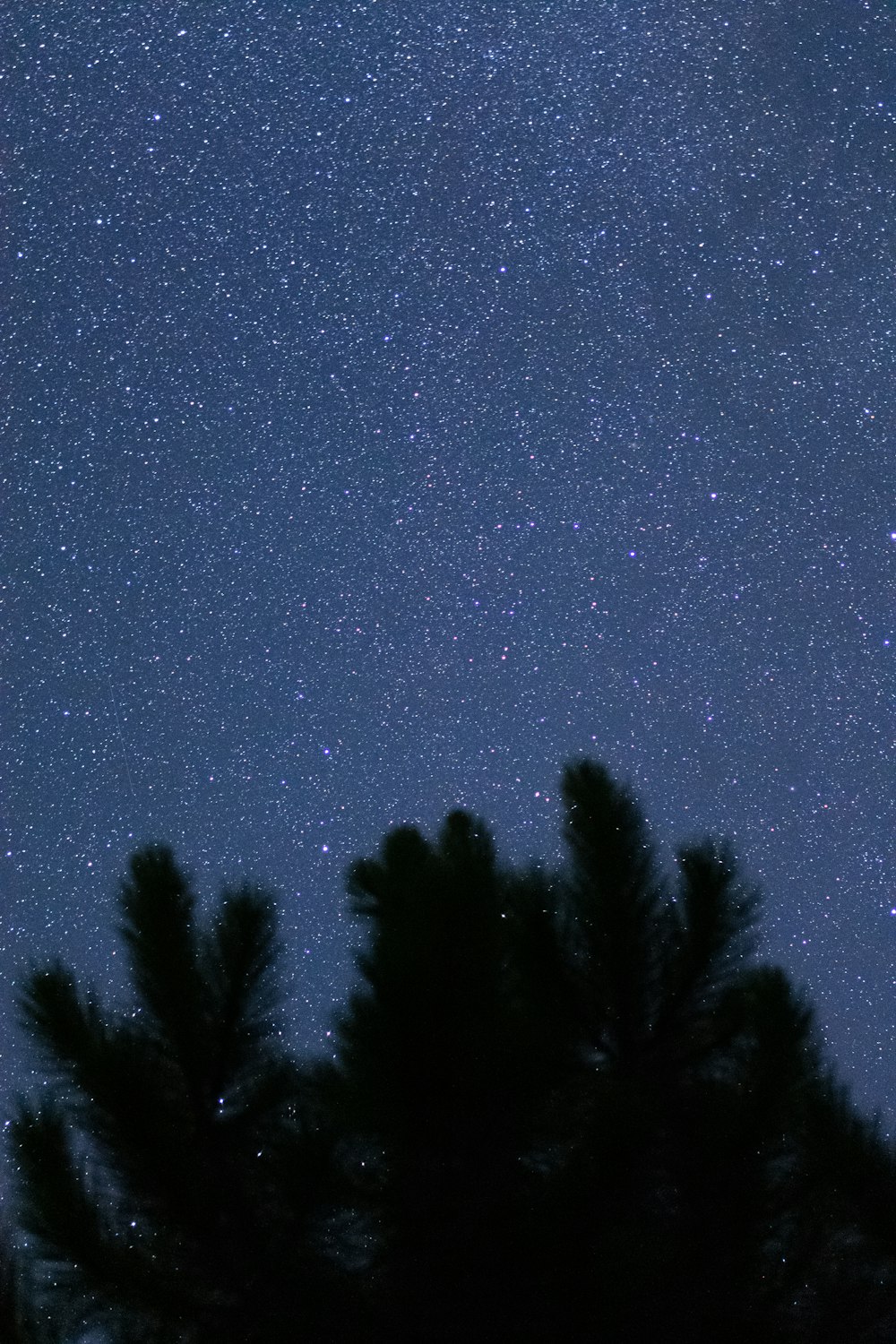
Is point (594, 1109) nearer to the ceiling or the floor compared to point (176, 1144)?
nearer to the floor

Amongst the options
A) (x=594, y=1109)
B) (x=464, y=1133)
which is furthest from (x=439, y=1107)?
(x=594, y=1109)

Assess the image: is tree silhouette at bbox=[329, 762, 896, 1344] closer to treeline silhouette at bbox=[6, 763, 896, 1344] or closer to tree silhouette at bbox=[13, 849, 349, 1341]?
treeline silhouette at bbox=[6, 763, 896, 1344]

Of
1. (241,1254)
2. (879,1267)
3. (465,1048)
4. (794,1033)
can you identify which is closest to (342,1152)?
(241,1254)

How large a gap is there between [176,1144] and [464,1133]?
0.49 meters

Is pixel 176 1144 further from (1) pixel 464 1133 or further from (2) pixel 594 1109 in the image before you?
(2) pixel 594 1109

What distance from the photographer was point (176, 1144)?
2152 mm

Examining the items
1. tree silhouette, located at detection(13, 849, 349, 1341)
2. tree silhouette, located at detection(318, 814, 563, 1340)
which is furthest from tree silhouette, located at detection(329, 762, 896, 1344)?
tree silhouette, located at detection(13, 849, 349, 1341)

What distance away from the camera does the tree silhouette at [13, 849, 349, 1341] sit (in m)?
2.04

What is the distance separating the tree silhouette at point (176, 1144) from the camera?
2.04m

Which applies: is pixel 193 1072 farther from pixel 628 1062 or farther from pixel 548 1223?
pixel 628 1062

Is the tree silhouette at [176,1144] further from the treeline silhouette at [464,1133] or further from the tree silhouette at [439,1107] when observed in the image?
the tree silhouette at [439,1107]

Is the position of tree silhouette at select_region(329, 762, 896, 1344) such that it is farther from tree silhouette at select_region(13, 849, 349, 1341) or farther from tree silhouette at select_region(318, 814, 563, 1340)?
tree silhouette at select_region(13, 849, 349, 1341)

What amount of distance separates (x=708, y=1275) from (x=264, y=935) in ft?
3.24

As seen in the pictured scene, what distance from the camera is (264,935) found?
2.43 metres
